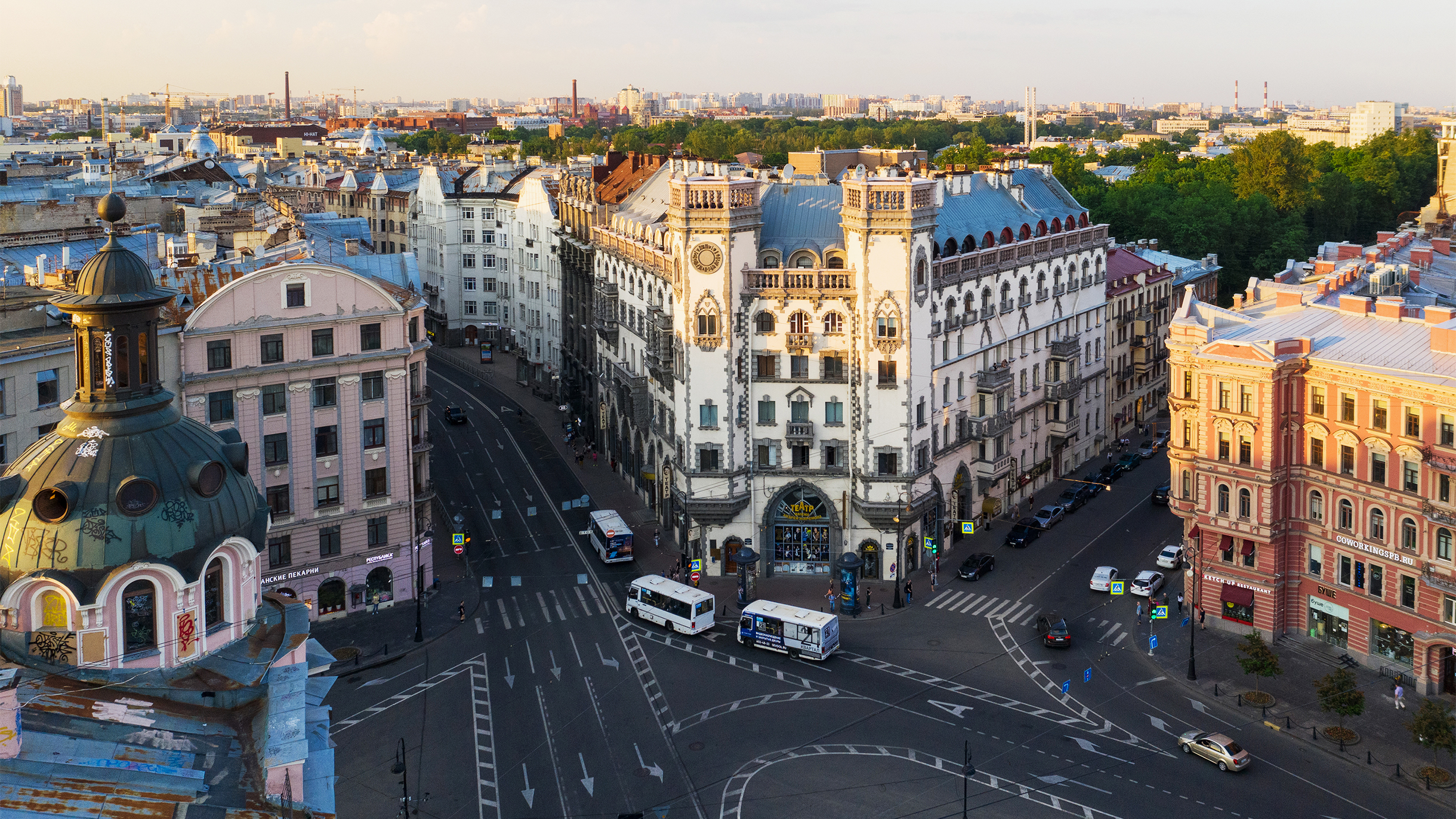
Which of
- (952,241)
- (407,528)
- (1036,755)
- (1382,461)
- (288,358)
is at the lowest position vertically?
(1036,755)

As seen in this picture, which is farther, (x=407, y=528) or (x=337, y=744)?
(x=407, y=528)

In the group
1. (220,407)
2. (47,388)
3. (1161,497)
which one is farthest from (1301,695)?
(47,388)

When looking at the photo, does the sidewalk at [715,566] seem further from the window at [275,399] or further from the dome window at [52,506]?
the dome window at [52,506]

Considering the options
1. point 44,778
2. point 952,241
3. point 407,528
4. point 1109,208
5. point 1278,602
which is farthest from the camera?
point 1109,208

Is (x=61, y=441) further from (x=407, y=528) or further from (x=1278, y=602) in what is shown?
(x=1278, y=602)

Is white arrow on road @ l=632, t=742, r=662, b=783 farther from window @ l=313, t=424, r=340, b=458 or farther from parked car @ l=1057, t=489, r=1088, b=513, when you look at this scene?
parked car @ l=1057, t=489, r=1088, b=513

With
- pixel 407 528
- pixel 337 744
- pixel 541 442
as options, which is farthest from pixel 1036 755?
pixel 541 442

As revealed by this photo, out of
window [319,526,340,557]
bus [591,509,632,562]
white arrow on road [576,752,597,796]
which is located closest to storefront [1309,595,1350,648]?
white arrow on road [576,752,597,796]
